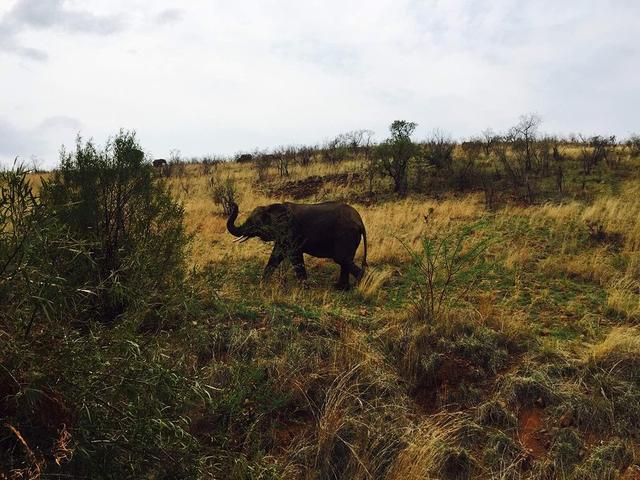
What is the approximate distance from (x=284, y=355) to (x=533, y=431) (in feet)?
8.50

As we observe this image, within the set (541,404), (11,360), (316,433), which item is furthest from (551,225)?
(11,360)

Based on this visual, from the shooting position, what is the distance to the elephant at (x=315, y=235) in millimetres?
9008

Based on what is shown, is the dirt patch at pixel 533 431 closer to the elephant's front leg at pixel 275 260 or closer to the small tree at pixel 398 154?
the elephant's front leg at pixel 275 260

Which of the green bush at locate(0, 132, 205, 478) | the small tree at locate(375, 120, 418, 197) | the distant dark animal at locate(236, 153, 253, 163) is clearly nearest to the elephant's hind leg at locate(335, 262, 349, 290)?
the green bush at locate(0, 132, 205, 478)

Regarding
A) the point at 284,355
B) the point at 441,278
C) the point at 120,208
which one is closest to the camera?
the point at 284,355

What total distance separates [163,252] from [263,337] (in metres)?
1.75

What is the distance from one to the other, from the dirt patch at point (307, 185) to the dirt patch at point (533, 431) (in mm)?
15342

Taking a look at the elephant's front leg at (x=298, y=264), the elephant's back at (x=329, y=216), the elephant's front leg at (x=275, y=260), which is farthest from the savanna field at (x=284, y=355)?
the elephant's back at (x=329, y=216)

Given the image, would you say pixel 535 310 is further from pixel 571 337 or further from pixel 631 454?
pixel 631 454

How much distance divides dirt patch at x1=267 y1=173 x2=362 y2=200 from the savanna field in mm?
9773

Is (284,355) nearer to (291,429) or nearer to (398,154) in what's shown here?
(291,429)

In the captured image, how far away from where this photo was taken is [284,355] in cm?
550

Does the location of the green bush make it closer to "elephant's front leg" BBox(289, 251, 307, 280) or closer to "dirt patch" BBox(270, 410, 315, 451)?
"dirt patch" BBox(270, 410, 315, 451)

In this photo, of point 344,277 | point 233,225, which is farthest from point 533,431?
→ point 233,225
